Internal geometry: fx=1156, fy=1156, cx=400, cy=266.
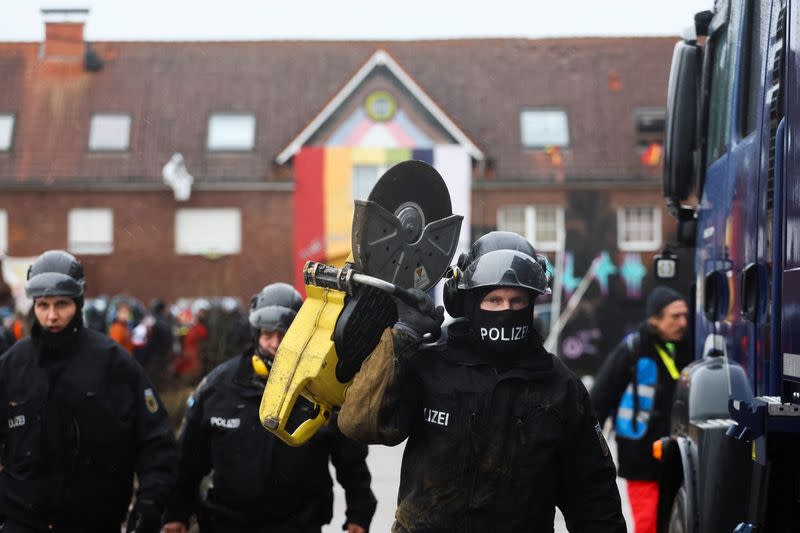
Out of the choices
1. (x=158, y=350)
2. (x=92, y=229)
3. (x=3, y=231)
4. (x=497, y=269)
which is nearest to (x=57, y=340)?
(x=497, y=269)

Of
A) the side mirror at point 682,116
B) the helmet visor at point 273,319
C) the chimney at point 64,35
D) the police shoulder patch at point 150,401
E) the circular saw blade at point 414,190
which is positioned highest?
the chimney at point 64,35

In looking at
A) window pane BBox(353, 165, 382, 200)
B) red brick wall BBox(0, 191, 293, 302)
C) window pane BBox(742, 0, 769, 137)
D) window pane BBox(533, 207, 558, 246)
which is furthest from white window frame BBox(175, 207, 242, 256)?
window pane BBox(742, 0, 769, 137)

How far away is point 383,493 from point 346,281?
7650mm

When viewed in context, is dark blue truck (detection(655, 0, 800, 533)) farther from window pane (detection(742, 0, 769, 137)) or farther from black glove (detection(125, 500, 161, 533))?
black glove (detection(125, 500, 161, 533))

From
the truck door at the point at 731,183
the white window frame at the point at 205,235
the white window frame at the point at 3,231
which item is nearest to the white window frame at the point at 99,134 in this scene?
the white window frame at the point at 205,235

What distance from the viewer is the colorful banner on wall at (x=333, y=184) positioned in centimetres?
3095

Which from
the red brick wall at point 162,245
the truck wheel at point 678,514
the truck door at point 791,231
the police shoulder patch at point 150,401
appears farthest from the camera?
the red brick wall at point 162,245

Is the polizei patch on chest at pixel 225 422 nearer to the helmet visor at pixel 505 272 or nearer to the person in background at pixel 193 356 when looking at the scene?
the helmet visor at pixel 505 272

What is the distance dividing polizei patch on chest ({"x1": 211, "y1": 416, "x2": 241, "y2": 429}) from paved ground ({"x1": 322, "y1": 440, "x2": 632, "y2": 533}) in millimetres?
2856

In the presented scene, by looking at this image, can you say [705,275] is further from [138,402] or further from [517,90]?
[517,90]

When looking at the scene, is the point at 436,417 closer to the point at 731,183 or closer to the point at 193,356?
the point at 731,183

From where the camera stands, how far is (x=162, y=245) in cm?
3127

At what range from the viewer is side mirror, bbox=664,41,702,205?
18.3 ft

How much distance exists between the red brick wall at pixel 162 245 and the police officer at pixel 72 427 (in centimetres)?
2577
